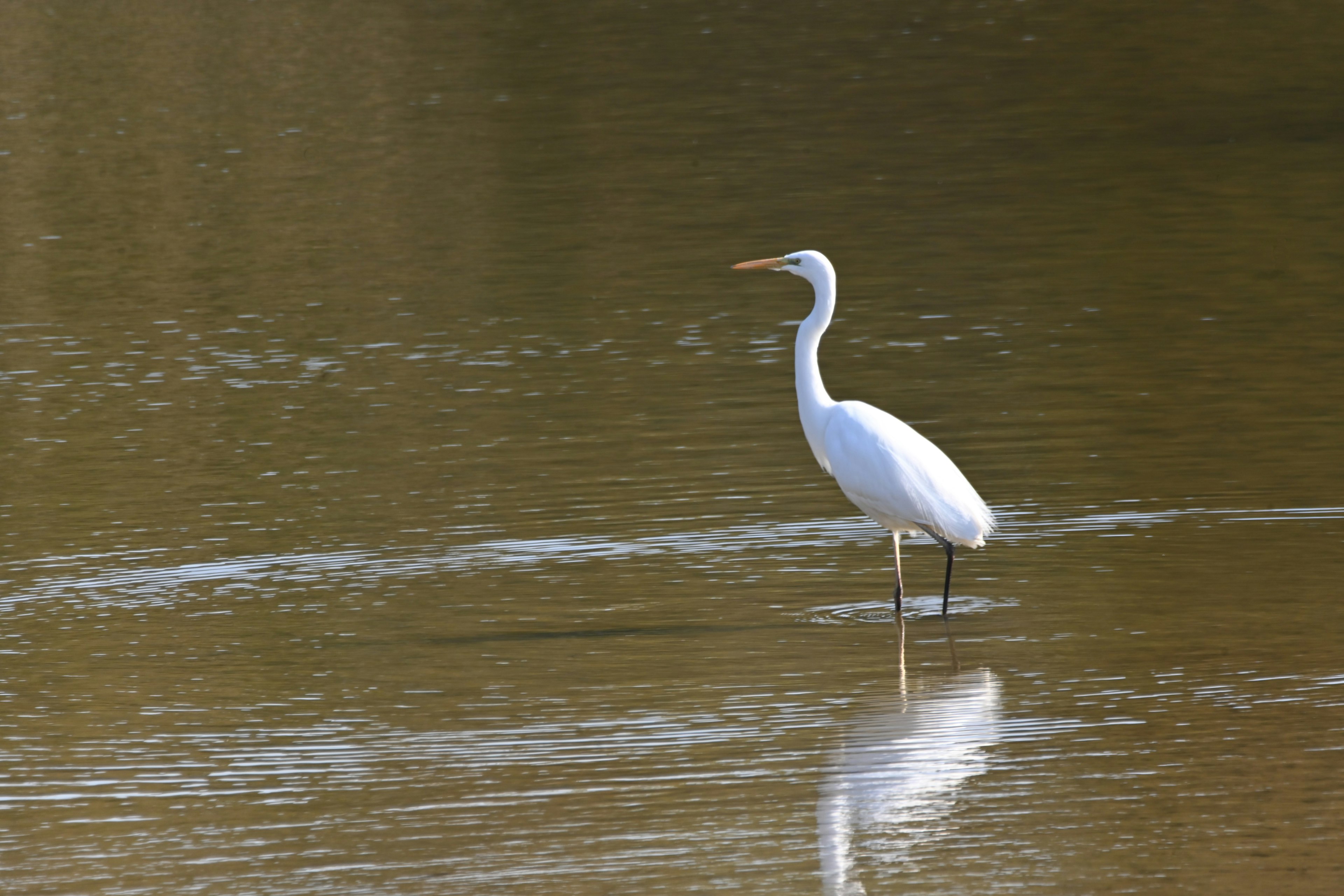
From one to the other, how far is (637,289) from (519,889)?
12933 millimetres

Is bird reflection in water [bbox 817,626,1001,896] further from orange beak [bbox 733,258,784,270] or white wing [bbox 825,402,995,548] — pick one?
orange beak [bbox 733,258,784,270]

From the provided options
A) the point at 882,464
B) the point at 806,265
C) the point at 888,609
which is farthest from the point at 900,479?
the point at 806,265

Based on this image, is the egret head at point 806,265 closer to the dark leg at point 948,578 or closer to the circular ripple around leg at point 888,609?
the dark leg at point 948,578

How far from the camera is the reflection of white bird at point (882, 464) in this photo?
9.37m

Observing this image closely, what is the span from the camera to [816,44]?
1390 inches

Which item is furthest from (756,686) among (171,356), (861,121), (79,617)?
(861,121)

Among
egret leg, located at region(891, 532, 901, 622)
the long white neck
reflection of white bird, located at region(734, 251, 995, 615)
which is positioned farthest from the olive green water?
the long white neck

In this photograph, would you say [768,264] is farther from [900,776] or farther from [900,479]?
[900,776]

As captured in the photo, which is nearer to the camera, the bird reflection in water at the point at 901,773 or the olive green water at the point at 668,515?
the bird reflection in water at the point at 901,773

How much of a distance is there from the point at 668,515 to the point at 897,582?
6.67ft

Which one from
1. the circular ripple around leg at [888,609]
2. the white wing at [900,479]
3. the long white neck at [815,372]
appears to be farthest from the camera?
the long white neck at [815,372]

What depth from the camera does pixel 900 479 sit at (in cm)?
938

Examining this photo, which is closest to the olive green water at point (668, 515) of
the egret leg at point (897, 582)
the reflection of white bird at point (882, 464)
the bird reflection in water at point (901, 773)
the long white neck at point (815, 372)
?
the bird reflection in water at point (901, 773)

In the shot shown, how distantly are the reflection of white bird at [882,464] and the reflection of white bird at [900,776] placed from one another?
1023mm
